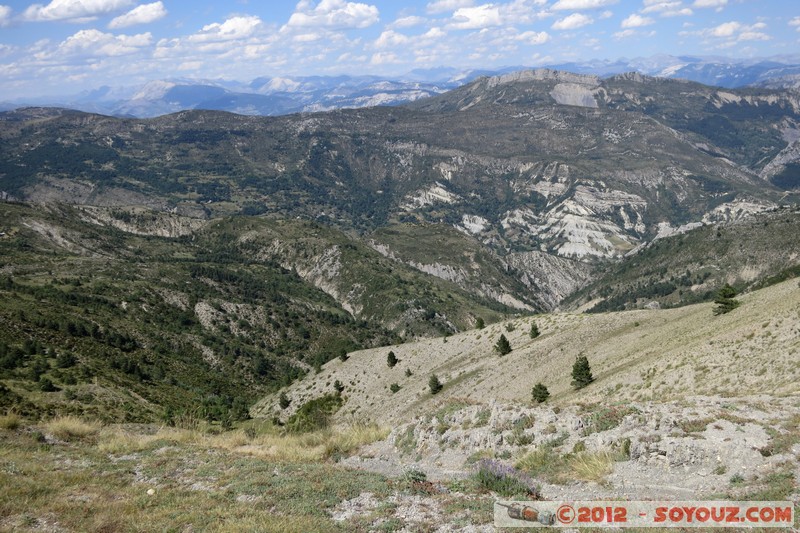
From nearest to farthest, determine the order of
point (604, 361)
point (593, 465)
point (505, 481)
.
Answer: point (505, 481) → point (593, 465) → point (604, 361)

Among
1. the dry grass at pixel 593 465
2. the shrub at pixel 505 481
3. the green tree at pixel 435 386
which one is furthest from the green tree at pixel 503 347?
the shrub at pixel 505 481

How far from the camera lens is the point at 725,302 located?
42.3m

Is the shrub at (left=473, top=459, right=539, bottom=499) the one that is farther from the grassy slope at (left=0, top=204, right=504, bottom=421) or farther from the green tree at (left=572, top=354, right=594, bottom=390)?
the grassy slope at (left=0, top=204, right=504, bottom=421)

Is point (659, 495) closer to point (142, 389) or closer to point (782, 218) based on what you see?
point (142, 389)

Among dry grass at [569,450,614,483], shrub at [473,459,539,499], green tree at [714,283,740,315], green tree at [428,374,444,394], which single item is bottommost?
green tree at [428,374,444,394]

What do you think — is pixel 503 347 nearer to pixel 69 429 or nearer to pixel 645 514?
pixel 69 429

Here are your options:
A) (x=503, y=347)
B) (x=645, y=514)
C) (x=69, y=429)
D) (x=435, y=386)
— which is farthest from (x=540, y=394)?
(x=69, y=429)

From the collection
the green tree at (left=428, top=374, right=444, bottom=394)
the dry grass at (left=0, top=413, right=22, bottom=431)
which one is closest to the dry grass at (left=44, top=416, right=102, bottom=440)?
the dry grass at (left=0, top=413, right=22, bottom=431)

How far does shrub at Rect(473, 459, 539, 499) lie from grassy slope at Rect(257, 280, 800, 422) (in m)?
8.26

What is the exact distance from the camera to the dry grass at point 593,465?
13343mm

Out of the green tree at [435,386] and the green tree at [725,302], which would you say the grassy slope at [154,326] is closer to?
the green tree at [435,386]

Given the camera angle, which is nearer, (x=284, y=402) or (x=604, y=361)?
(x=604, y=361)

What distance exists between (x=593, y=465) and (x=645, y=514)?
3.14 meters

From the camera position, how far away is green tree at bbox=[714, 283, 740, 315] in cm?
4178
